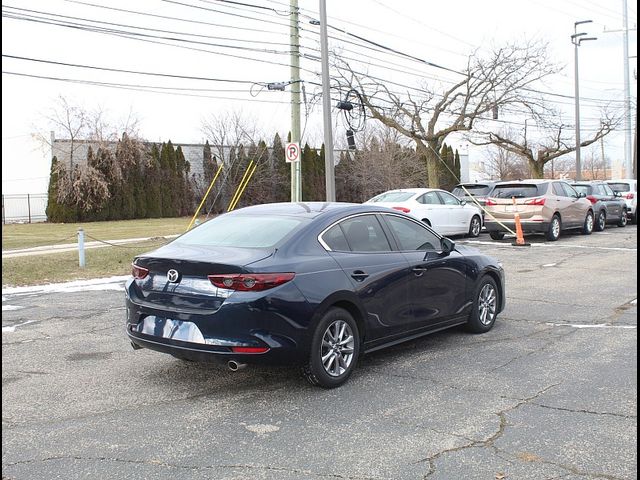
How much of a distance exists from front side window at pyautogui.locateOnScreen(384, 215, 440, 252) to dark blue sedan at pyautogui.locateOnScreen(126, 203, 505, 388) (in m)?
0.01

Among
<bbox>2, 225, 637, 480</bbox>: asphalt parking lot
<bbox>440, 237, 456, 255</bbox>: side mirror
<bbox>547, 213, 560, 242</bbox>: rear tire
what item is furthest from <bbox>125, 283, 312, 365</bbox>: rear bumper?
<bbox>547, 213, 560, 242</bbox>: rear tire

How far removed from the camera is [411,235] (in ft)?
22.2

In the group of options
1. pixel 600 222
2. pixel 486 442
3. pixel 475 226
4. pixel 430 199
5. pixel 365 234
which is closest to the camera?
pixel 486 442

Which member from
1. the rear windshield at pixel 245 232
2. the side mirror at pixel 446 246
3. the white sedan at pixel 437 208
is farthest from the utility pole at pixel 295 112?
the rear windshield at pixel 245 232

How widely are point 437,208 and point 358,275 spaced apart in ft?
44.5

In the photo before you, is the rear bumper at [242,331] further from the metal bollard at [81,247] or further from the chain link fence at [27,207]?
the chain link fence at [27,207]

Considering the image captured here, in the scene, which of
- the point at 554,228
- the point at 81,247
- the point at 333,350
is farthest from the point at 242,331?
the point at 554,228

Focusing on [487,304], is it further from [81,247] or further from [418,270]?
[81,247]

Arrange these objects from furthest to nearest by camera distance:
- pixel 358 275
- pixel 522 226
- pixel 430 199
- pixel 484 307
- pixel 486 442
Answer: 1. pixel 430 199
2. pixel 522 226
3. pixel 484 307
4. pixel 358 275
5. pixel 486 442

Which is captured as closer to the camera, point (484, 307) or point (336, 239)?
point (336, 239)

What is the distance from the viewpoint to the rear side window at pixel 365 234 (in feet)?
20.0

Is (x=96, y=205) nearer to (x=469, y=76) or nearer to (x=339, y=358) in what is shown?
(x=469, y=76)

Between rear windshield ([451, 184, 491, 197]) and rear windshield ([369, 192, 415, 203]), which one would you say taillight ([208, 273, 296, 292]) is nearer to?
rear windshield ([369, 192, 415, 203])

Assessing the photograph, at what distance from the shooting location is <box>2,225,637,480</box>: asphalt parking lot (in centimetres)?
398
